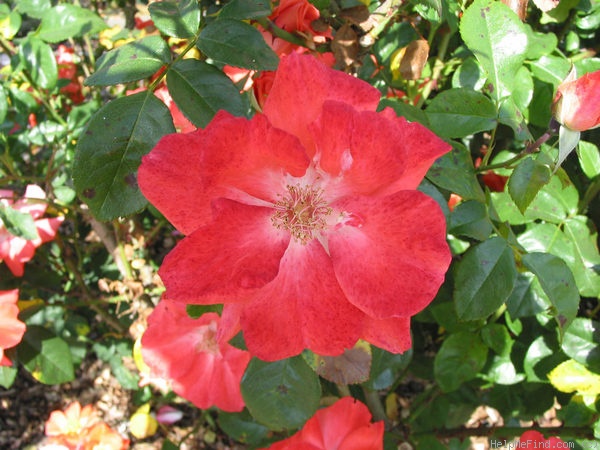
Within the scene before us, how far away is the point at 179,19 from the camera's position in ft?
2.63

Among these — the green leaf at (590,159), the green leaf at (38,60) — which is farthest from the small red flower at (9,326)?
the green leaf at (590,159)

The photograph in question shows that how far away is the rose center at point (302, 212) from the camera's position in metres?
0.79

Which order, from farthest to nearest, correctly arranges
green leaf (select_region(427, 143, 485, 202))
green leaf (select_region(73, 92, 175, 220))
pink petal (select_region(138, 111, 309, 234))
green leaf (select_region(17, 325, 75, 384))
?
green leaf (select_region(17, 325, 75, 384)) < green leaf (select_region(427, 143, 485, 202)) < green leaf (select_region(73, 92, 175, 220)) < pink petal (select_region(138, 111, 309, 234))

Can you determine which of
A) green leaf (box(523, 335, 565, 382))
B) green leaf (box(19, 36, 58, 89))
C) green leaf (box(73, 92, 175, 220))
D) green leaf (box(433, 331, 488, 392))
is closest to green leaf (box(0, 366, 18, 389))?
green leaf (box(19, 36, 58, 89))

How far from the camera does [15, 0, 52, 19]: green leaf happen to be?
1409mm

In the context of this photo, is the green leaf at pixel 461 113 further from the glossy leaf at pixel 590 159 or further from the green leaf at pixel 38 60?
the green leaf at pixel 38 60

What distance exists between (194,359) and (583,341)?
896 mm

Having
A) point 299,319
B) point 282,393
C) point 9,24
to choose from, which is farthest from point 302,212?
point 9,24

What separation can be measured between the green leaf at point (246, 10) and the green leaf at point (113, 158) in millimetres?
196

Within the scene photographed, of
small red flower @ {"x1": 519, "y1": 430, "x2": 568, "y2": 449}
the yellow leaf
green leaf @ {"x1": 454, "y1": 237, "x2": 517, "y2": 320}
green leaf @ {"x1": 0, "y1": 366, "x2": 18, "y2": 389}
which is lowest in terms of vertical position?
green leaf @ {"x1": 0, "y1": 366, "x2": 18, "y2": 389}

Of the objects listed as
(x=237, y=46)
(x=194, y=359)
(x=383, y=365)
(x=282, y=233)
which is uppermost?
(x=237, y=46)

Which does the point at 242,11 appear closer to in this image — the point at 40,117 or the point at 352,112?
the point at 352,112

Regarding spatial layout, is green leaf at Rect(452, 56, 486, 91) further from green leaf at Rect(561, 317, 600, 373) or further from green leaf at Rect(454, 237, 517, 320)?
green leaf at Rect(561, 317, 600, 373)

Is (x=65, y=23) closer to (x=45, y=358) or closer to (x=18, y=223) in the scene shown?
(x=18, y=223)
